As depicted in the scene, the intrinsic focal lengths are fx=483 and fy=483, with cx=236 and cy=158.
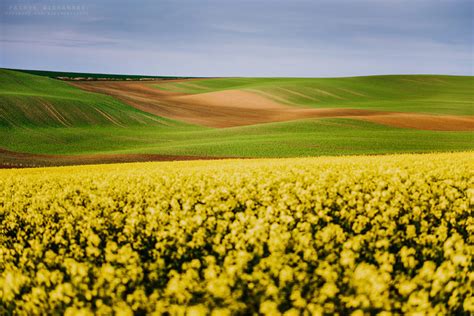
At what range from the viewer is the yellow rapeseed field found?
18.5 feet

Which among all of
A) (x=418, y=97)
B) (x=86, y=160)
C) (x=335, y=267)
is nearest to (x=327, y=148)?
(x=86, y=160)

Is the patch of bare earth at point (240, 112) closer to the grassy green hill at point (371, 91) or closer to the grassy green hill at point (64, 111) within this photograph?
the grassy green hill at point (64, 111)

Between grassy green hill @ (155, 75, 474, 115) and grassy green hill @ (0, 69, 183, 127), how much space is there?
33952 millimetres

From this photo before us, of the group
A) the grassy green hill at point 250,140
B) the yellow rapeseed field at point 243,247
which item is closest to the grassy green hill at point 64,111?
the grassy green hill at point 250,140

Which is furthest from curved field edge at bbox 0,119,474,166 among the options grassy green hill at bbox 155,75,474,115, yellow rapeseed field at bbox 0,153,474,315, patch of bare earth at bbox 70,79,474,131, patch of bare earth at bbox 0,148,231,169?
grassy green hill at bbox 155,75,474,115

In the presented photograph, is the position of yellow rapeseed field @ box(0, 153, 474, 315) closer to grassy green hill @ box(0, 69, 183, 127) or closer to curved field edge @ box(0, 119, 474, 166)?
curved field edge @ box(0, 119, 474, 166)

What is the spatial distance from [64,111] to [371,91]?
72551 mm

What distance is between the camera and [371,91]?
11088cm

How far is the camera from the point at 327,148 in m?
42.7

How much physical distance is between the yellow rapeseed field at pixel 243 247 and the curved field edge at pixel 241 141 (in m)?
25.5

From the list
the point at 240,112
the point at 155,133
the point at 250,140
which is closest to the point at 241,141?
the point at 250,140

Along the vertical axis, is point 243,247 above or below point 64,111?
below

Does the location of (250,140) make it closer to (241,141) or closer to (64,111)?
(241,141)

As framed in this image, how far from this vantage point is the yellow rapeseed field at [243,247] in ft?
18.5
